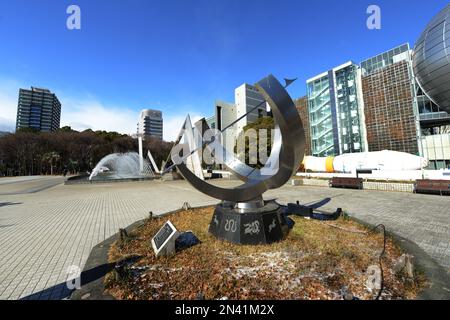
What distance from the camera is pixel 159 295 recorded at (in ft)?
13.5

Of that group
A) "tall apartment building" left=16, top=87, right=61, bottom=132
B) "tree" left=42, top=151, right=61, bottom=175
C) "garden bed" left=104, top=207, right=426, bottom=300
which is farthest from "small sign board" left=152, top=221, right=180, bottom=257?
"tall apartment building" left=16, top=87, right=61, bottom=132

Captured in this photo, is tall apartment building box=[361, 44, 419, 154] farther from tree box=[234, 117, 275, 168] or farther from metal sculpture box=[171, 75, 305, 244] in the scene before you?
metal sculpture box=[171, 75, 305, 244]

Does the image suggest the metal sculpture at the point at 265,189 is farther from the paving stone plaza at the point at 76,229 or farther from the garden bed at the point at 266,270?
the paving stone plaza at the point at 76,229

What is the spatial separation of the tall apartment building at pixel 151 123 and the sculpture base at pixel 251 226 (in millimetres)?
143531

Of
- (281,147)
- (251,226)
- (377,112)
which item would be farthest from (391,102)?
(251,226)

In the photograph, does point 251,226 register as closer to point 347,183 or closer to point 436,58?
point 436,58

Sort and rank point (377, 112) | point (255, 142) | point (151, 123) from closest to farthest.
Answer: point (377, 112) < point (255, 142) < point (151, 123)

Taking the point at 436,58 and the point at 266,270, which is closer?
the point at 266,270

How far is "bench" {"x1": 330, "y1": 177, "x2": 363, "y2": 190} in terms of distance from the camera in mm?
17922

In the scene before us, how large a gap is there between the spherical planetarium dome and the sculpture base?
11.4m

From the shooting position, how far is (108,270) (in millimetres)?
5035

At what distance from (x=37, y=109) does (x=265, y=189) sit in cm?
12070

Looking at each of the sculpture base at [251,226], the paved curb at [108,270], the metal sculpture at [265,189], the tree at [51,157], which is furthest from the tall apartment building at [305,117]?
the tree at [51,157]

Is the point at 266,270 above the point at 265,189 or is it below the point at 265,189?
below
